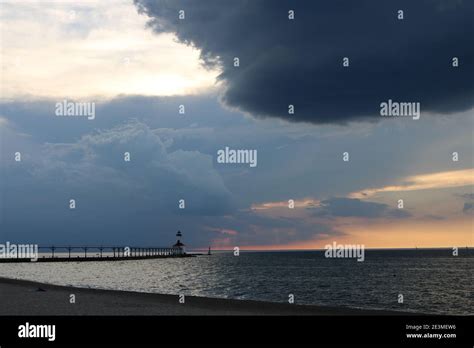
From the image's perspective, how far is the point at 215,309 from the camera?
2903 cm

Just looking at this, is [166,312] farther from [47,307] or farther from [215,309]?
[47,307]
